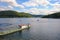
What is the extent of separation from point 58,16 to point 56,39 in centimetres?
17177

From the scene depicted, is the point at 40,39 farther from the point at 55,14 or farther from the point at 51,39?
the point at 55,14

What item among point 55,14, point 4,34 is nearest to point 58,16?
point 55,14

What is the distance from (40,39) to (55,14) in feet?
557

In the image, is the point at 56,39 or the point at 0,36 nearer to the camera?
the point at 56,39

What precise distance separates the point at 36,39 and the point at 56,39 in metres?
3.89

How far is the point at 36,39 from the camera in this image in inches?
1045

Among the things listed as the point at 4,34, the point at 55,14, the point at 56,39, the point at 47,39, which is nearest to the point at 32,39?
the point at 47,39

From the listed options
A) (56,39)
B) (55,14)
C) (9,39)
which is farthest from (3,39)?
(55,14)

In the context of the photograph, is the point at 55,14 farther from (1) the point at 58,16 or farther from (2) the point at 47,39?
(2) the point at 47,39

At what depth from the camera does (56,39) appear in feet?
87.9

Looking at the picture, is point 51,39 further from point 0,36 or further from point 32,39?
point 0,36

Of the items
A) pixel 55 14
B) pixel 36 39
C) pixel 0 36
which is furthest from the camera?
pixel 55 14

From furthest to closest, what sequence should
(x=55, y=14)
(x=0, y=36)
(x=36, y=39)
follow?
(x=55, y=14) < (x=0, y=36) < (x=36, y=39)

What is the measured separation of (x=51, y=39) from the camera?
26859 millimetres
